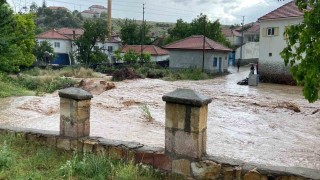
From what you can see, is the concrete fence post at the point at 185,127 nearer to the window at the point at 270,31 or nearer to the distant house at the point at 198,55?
the window at the point at 270,31

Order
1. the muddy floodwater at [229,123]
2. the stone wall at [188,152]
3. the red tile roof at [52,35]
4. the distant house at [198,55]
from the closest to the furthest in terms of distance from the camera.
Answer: the stone wall at [188,152], the muddy floodwater at [229,123], the distant house at [198,55], the red tile roof at [52,35]

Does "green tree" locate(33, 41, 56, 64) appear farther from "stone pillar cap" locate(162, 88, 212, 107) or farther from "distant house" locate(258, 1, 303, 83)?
"stone pillar cap" locate(162, 88, 212, 107)

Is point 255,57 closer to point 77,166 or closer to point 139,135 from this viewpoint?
point 139,135

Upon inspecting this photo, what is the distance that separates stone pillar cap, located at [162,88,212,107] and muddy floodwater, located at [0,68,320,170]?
432cm

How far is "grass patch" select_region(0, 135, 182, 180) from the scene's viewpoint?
5.20 metres

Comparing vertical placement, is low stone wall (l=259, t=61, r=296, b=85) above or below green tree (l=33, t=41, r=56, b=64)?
below

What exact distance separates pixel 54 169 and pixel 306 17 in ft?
13.7

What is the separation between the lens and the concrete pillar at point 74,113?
626 centimetres

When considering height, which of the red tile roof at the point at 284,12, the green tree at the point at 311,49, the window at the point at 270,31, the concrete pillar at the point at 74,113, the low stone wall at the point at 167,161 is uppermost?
the red tile roof at the point at 284,12

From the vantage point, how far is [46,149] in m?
6.49

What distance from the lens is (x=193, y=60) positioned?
4031cm

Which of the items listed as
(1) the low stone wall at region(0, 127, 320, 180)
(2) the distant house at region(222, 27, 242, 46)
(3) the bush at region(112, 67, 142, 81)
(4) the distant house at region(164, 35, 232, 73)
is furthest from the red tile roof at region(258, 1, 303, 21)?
(2) the distant house at region(222, 27, 242, 46)

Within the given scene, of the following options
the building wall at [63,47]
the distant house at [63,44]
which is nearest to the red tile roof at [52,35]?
the distant house at [63,44]

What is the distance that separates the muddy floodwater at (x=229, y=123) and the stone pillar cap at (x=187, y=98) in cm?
432
